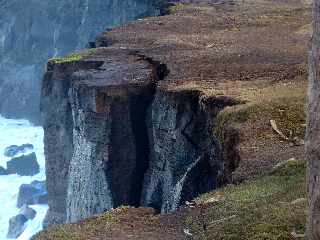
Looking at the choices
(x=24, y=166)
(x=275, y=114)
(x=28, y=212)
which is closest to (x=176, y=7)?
(x=28, y=212)

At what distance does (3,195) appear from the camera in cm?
3941

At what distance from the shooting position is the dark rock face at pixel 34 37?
51781 millimetres

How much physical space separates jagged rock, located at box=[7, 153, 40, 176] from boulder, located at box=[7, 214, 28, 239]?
7.83 m

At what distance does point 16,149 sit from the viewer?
4450 centimetres

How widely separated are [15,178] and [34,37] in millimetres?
15767

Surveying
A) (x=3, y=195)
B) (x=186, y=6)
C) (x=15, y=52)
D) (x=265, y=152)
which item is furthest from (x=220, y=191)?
(x=15, y=52)

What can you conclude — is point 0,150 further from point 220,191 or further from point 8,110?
point 220,191

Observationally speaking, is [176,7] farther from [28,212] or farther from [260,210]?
[260,210]

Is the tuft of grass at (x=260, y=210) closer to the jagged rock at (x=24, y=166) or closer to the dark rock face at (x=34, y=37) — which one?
the jagged rock at (x=24, y=166)

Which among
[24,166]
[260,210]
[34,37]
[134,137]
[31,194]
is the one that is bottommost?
[24,166]

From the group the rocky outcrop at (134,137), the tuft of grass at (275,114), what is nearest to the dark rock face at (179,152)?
the rocky outcrop at (134,137)

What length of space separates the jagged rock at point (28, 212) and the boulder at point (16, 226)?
15.7 inches

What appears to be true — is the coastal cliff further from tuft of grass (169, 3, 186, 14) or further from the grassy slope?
tuft of grass (169, 3, 186, 14)

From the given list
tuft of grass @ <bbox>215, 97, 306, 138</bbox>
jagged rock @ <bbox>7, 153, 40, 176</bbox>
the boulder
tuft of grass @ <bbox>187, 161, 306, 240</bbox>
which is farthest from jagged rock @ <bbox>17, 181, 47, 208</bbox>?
tuft of grass @ <bbox>187, 161, 306, 240</bbox>
